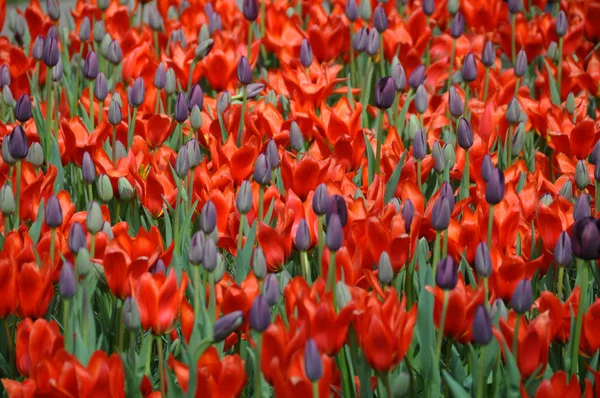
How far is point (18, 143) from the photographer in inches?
87.9

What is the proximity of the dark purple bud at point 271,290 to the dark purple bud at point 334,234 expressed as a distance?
134 millimetres

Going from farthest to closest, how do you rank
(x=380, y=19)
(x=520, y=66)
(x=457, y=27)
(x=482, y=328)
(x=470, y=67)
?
(x=457, y=27)
(x=380, y=19)
(x=520, y=66)
(x=470, y=67)
(x=482, y=328)

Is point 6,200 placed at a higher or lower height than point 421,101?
higher

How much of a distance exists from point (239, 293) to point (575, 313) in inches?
27.2

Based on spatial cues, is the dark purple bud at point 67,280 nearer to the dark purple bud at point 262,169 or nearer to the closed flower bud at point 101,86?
the dark purple bud at point 262,169

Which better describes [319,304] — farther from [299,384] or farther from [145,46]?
[145,46]

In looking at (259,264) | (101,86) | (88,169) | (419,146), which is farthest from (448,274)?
(101,86)

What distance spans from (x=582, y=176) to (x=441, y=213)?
63 centimetres

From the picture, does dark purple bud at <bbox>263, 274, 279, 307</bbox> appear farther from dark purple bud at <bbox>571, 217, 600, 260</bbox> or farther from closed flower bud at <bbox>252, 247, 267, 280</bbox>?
dark purple bud at <bbox>571, 217, 600, 260</bbox>

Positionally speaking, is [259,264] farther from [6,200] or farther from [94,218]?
[6,200]

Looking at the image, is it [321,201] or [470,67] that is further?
[470,67]

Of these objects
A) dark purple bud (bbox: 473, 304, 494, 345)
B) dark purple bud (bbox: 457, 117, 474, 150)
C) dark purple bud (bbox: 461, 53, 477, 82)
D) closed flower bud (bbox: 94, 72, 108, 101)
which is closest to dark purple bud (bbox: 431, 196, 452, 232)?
dark purple bud (bbox: 473, 304, 494, 345)

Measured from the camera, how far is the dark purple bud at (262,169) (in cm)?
216

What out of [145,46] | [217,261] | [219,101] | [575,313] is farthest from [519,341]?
[145,46]
